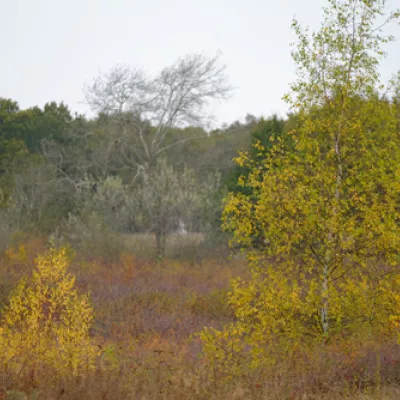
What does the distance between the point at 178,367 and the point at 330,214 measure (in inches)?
132

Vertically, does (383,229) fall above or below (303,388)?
above

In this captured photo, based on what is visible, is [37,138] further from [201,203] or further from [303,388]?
[303,388]

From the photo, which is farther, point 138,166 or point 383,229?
point 138,166

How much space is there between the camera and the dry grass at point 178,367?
7430 millimetres

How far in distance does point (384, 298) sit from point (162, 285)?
13306mm

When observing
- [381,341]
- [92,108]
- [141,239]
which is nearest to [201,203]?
[141,239]

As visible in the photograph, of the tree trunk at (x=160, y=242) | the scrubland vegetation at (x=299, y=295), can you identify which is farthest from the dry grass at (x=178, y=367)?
the tree trunk at (x=160, y=242)

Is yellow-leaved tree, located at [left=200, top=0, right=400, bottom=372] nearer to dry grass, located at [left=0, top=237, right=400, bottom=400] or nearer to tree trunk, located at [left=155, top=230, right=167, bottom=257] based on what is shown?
dry grass, located at [left=0, top=237, right=400, bottom=400]

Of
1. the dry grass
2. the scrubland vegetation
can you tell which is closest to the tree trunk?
the dry grass

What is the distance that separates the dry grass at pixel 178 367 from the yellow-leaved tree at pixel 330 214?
501mm

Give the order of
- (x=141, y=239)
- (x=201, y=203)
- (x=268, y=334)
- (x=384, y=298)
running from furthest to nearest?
(x=201, y=203), (x=141, y=239), (x=268, y=334), (x=384, y=298)

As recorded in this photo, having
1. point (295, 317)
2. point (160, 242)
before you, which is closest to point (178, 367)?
point (295, 317)

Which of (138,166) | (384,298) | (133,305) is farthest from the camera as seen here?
(138,166)

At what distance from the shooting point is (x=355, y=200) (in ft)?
30.7
